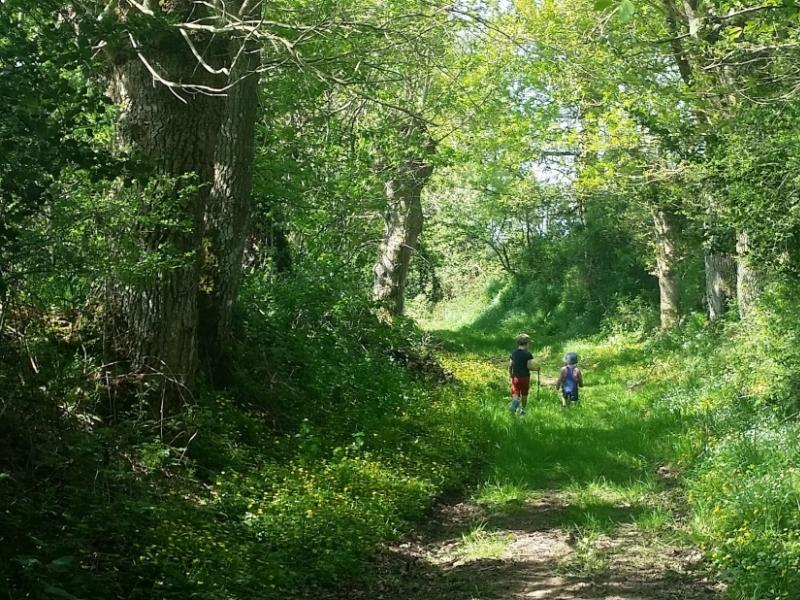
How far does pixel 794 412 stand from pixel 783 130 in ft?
10.9

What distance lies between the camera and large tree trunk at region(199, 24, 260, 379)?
898cm

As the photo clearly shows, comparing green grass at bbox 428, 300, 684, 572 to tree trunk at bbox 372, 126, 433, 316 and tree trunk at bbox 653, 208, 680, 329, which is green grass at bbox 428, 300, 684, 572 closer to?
tree trunk at bbox 372, 126, 433, 316

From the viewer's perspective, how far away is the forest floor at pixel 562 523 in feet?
20.0

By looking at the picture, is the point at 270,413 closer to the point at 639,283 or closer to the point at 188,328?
the point at 188,328

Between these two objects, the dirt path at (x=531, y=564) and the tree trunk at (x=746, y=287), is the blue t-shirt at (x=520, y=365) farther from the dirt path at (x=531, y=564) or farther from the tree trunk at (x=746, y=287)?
the dirt path at (x=531, y=564)

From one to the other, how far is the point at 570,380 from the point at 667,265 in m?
9.42

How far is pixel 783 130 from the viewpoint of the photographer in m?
9.49

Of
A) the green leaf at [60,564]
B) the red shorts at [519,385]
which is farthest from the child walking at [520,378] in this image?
the green leaf at [60,564]

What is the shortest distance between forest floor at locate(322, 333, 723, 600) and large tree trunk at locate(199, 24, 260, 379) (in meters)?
3.18

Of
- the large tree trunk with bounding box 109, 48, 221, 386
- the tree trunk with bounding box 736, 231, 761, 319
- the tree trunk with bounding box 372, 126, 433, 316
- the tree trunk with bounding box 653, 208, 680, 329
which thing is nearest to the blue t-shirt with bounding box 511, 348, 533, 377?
the tree trunk with bounding box 736, 231, 761, 319

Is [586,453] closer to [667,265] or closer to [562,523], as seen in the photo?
[562,523]

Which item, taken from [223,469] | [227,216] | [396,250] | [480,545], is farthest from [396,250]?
[480,545]

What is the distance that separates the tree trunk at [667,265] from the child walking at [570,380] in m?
8.86

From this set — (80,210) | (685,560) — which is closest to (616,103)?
(685,560)
